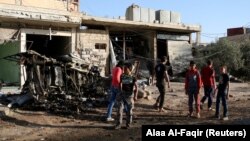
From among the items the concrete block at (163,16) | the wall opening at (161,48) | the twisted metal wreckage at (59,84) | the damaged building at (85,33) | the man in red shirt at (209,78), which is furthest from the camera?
the concrete block at (163,16)

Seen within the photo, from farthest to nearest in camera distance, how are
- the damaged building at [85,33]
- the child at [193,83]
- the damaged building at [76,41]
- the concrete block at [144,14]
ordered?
1. the concrete block at [144,14]
2. the damaged building at [85,33]
3. the damaged building at [76,41]
4. the child at [193,83]

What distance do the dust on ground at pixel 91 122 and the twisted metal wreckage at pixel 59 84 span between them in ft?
1.53

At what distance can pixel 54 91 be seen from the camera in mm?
13984

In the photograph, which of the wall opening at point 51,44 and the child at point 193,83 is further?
the wall opening at point 51,44

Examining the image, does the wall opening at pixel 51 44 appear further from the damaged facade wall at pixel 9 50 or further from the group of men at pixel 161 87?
the group of men at pixel 161 87

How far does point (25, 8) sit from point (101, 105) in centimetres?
950

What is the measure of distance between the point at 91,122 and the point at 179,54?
62.4 feet

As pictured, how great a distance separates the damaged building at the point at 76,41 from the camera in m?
14.4

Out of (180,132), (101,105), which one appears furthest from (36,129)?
(180,132)

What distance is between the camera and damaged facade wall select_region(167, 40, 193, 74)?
30.3 m

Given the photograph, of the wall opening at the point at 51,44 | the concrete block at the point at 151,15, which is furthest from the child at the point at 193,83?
the concrete block at the point at 151,15

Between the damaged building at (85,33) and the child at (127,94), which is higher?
the damaged building at (85,33)

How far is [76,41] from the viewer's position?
25.0 metres

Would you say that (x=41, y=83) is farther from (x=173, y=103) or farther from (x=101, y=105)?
(x=173, y=103)
